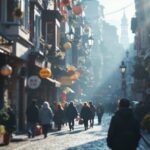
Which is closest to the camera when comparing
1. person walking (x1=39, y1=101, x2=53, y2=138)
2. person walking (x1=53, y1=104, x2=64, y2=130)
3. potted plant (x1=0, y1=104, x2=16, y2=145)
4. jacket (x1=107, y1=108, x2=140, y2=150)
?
jacket (x1=107, y1=108, x2=140, y2=150)

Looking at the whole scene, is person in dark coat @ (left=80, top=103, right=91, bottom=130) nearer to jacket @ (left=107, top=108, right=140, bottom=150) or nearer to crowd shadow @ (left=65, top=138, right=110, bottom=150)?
crowd shadow @ (left=65, top=138, right=110, bottom=150)

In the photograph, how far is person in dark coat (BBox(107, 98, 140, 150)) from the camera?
1091 cm

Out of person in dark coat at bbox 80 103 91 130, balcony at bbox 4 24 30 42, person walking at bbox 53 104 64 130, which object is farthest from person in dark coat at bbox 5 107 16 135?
person in dark coat at bbox 80 103 91 130

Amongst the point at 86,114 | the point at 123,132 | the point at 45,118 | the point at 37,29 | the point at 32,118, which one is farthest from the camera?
the point at 37,29

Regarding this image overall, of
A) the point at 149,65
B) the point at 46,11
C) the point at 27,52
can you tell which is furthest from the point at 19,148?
the point at 149,65

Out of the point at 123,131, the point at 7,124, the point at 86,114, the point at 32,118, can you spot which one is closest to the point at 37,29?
the point at 86,114

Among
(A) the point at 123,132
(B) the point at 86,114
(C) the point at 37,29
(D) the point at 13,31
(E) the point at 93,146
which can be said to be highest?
(C) the point at 37,29

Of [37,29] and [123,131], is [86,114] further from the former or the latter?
[123,131]

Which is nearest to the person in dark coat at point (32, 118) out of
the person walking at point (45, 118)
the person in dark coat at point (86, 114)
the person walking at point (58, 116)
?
the person walking at point (45, 118)

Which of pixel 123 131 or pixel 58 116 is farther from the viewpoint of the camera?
pixel 58 116

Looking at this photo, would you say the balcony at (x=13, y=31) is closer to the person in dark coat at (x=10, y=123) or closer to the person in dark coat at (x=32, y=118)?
the person in dark coat at (x=32, y=118)

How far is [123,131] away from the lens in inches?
432

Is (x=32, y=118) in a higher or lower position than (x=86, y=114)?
lower

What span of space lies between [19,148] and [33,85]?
23.8ft
